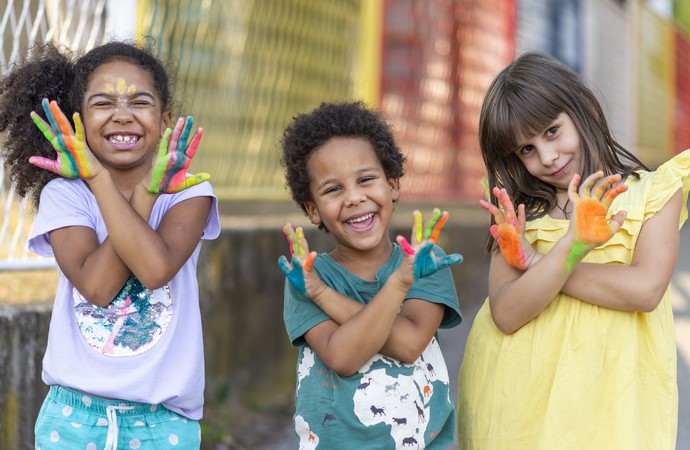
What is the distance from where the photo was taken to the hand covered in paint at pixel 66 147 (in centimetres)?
210

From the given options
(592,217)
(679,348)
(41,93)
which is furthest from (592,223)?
(679,348)

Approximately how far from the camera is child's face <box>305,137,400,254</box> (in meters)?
2.29

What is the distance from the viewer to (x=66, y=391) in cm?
221

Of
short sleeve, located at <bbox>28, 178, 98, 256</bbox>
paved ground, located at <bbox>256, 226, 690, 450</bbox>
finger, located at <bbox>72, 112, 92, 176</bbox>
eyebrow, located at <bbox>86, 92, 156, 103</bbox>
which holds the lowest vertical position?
paved ground, located at <bbox>256, 226, 690, 450</bbox>

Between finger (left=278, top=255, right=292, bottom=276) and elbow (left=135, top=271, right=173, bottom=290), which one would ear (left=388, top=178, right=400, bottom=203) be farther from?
elbow (left=135, top=271, right=173, bottom=290)

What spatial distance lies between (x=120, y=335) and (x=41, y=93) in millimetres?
668

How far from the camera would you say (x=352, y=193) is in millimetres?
2283

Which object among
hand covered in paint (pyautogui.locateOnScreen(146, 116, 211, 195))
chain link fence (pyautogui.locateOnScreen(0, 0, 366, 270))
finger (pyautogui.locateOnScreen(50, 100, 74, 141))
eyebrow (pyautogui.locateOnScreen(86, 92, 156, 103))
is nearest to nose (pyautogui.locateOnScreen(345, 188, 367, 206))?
hand covered in paint (pyautogui.locateOnScreen(146, 116, 211, 195))

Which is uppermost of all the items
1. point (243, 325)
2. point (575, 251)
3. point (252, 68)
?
point (252, 68)

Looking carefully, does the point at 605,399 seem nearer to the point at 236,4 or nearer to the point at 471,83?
the point at 236,4

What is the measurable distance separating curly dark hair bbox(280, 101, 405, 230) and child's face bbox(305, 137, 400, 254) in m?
0.03

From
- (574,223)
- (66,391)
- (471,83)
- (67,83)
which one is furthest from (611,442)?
(471,83)

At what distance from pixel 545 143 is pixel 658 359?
61 centimetres

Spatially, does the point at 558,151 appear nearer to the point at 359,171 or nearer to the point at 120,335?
the point at 359,171
